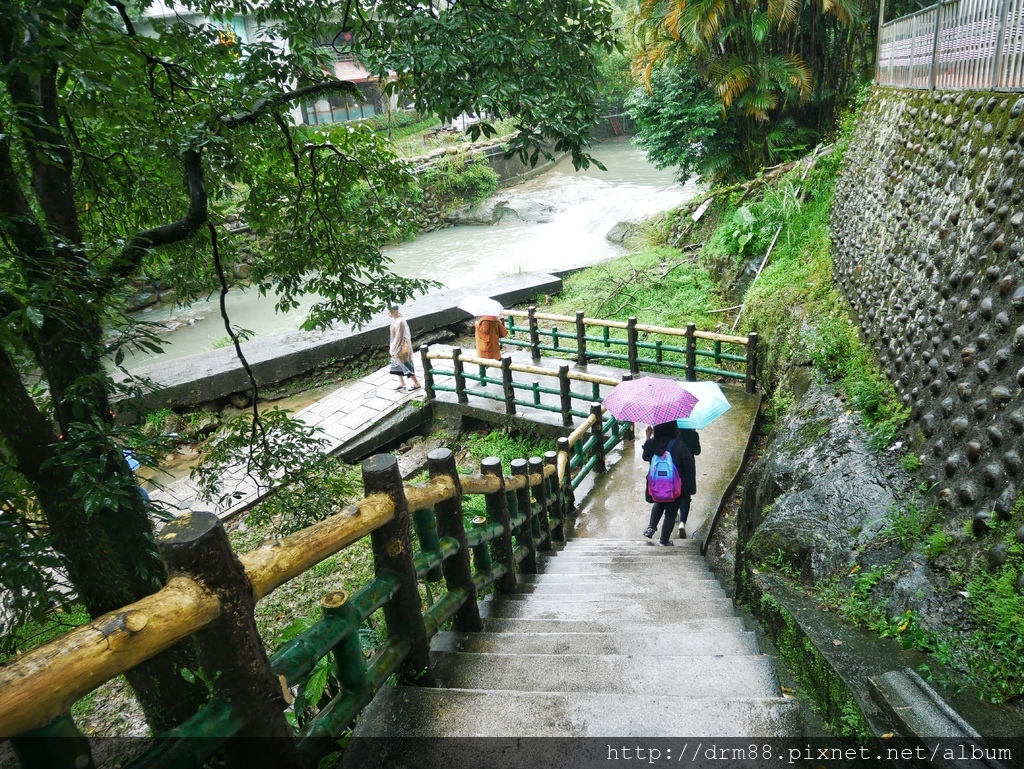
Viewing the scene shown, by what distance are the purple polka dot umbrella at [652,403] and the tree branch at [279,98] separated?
10.8ft

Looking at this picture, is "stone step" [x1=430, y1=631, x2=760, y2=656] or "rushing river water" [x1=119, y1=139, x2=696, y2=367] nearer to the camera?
"stone step" [x1=430, y1=631, x2=760, y2=656]

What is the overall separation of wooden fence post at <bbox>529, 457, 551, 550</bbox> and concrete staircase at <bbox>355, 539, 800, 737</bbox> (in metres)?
1.06

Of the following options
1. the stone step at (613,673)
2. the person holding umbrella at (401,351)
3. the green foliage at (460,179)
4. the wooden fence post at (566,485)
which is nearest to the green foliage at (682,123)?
the person holding umbrella at (401,351)

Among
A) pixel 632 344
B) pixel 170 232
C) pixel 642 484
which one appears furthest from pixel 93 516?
pixel 632 344

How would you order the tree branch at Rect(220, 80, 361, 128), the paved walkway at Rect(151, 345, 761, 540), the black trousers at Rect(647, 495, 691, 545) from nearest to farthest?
the tree branch at Rect(220, 80, 361, 128)
the black trousers at Rect(647, 495, 691, 545)
the paved walkway at Rect(151, 345, 761, 540)

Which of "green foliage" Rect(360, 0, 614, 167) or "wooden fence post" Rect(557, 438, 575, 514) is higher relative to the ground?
"green foliage" Rect(360, 0, 614, 167)

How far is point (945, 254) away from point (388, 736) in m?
5.26

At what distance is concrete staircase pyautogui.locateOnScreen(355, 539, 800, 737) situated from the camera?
2236mm

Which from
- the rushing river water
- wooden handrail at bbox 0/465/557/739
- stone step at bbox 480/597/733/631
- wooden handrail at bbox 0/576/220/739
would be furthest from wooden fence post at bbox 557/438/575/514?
the rushing river water

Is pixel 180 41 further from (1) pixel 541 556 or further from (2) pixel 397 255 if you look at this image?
(2) pixel 397 255

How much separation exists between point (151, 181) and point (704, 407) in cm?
493

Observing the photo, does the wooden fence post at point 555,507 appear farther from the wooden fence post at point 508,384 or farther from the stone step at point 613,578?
the wooden fence post at point 508,384

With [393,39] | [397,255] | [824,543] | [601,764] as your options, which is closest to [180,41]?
[393,39]

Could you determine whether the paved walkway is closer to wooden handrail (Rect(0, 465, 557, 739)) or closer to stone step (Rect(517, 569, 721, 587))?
stone step (Rect(517, 569, 721, 587))
